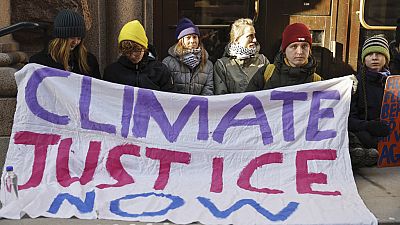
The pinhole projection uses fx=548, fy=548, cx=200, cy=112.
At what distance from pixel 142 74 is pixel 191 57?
493 mm

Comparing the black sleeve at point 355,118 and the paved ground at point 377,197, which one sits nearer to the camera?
the paved ground at point 377,197

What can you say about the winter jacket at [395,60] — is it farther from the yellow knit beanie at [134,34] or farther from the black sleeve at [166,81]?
the yellow knit beanie at [134,34]

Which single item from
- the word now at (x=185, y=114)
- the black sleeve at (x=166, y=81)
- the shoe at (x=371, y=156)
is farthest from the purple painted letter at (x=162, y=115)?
the shoe at (x=371, y=156)

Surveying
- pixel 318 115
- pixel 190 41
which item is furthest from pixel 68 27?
pixel 318 115

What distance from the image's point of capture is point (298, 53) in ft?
15.7

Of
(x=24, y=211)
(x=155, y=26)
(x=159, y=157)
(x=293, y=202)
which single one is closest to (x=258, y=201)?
(x=293, y=202)

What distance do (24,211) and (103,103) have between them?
1.12m

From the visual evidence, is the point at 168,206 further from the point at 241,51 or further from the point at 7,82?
the point at 7,82

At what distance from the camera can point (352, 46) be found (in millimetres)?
6691

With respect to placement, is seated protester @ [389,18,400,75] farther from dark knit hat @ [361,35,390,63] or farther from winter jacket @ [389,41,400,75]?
dark knit hat @ [361,35,390,63]

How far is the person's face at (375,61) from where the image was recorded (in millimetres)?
5234

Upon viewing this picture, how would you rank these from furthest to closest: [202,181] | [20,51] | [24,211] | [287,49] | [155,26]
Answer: [155,26] < [20,51] < [287,49] < [202,181] < [24,211]

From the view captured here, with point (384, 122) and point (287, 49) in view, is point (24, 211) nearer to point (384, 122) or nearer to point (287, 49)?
point (287, 49)

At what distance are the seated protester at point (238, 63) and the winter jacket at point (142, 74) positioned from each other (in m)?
0.54
